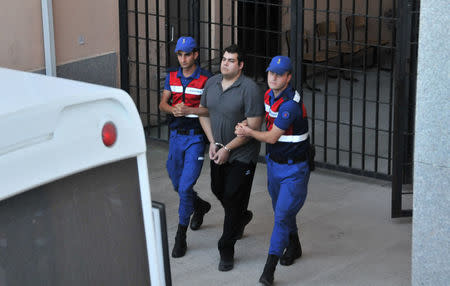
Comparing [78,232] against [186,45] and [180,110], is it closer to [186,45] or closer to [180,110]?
[180,110]

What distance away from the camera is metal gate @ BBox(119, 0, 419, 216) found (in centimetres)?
791

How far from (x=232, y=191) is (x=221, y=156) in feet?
0.96

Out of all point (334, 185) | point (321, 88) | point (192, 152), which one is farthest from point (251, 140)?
point (321, 88)

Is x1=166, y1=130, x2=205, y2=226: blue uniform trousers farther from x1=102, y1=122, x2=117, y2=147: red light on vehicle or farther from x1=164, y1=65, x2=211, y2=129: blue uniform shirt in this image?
x1=102, y1=122, x2=117, y2=147: red light on vehicle

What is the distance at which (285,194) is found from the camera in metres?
6.27

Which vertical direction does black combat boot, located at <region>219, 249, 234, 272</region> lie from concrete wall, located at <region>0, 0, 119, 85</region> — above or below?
below

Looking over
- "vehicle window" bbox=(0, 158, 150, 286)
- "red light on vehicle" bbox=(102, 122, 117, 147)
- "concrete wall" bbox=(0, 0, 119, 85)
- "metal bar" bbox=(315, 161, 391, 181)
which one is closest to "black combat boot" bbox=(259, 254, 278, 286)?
"metal bar" bbox=(315, 161, 391, 181)

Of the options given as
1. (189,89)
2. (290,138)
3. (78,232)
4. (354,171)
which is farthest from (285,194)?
(78,232)

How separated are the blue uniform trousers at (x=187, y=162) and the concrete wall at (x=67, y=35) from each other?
10.8ft

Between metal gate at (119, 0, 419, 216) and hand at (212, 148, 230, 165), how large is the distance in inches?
75.0

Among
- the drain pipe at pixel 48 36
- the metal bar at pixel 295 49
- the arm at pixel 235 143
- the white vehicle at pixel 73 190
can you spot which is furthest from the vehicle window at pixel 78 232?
the drain pipe at pixel 48 36

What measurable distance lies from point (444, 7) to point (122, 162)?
280 cm

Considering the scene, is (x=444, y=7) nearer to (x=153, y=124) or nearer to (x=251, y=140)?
(x=251, y=140)

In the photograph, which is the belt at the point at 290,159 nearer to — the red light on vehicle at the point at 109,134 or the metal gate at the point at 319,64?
the metal gate at the point at 319,64
